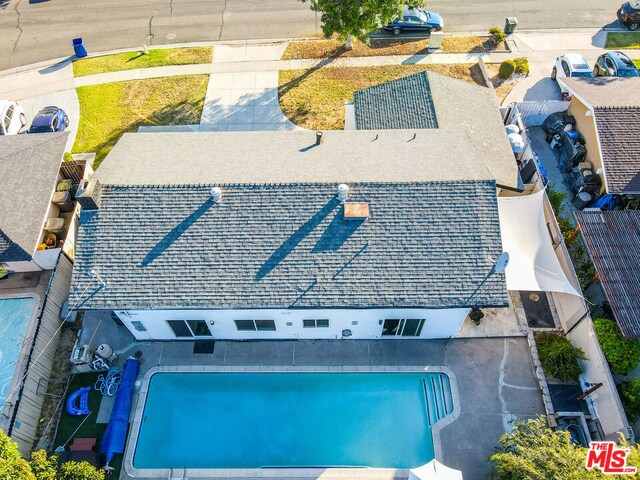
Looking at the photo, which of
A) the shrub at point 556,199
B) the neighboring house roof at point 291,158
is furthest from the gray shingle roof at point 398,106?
the shrub at point 556,199

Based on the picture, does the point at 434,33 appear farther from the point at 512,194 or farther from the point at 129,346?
the point at 129,346

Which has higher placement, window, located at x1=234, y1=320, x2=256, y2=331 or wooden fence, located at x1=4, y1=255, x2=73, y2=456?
window, located at x1=234, y1=320, x2=256, y2=331

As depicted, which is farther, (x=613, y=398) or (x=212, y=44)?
(x=212, y=44)

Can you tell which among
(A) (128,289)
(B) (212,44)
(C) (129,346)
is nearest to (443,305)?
(A) (128,289)

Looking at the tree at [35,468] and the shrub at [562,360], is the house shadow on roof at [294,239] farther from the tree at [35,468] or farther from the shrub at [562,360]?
the shrub at [562,360]

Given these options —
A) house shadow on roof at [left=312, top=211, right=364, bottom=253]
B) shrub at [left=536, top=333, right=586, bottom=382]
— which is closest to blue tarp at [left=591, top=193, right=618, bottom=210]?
shrub at [left=536, top=333, right=586, bottom=382]

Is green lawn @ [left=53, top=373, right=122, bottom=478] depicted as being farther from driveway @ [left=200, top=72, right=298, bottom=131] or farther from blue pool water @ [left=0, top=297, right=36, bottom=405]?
driveway @ [left=200, top=72, right=298, bottom=131]
